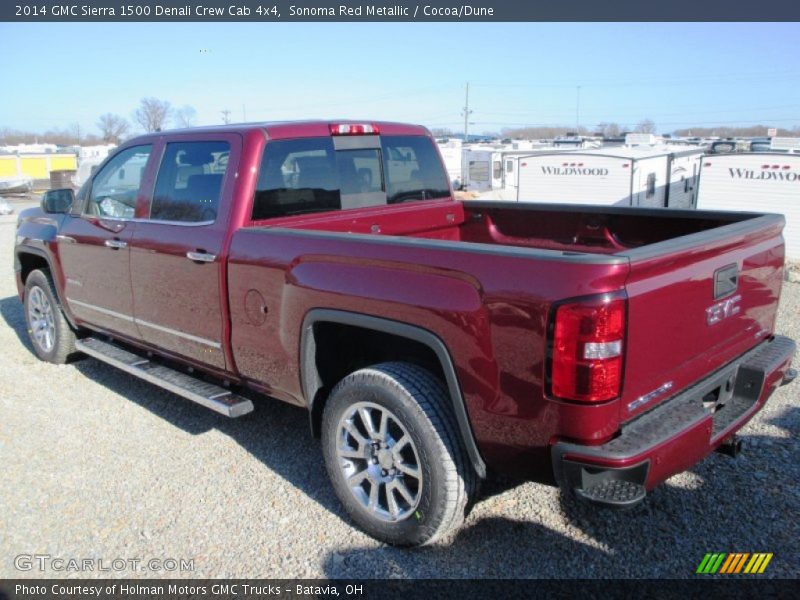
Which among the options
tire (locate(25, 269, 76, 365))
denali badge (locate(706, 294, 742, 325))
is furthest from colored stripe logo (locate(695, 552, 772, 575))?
tire (locate(25, 269, 76, 365))

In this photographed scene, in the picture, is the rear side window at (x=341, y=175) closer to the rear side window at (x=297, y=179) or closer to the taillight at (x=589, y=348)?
the rear side window at (x=297, y=179)

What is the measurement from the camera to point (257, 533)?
338 centimetres

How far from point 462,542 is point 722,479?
60.4 inches

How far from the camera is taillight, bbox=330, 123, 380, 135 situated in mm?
4234

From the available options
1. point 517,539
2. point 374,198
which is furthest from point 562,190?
point 517,539

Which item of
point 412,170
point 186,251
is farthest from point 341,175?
point 186,251

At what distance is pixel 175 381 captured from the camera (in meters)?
4.25

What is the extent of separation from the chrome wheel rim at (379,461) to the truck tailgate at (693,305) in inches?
40.5

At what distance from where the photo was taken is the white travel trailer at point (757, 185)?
44.3 feet

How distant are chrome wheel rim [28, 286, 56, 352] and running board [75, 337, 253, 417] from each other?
0.83 meters

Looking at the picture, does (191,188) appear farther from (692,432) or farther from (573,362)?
(692,432)

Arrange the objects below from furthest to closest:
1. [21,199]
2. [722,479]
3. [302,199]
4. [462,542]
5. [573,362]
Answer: [21,199] → [302,199] → [722,479] → [462,542] → [573,362]

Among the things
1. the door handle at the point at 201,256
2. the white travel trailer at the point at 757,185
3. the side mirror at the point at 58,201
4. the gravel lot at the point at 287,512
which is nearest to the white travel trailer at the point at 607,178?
the white travel trailer at the point at 757,185

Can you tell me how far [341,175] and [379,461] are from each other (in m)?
1.87
